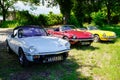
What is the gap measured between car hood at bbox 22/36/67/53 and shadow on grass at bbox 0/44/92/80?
27.1 inches

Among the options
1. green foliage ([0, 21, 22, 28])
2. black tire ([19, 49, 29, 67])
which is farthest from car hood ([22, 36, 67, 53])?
green foliage ([0, 21, 22, 28])

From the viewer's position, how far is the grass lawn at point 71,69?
7.02m

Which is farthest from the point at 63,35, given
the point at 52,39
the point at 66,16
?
the point at 66,16

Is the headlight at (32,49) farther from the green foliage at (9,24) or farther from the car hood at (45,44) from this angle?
the green foliage at (9,24)

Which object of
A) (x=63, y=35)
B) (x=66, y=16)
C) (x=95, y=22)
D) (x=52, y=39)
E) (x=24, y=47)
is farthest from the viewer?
(x=95, y=22)

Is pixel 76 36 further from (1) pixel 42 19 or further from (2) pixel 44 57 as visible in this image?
(1) pixel 42 19

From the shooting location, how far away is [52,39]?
8.41 meters

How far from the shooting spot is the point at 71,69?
7867 millimetres

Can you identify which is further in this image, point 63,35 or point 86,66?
point 63,35

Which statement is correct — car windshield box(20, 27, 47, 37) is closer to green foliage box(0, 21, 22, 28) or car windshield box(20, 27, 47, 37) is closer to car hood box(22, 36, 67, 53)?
car hood box(22, 36, 67, 53)

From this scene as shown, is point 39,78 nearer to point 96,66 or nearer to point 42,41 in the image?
point 42,41

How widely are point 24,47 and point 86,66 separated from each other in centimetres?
221

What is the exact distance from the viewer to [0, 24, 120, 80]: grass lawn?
23.0 ft

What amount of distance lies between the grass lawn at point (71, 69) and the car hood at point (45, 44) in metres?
0.70
